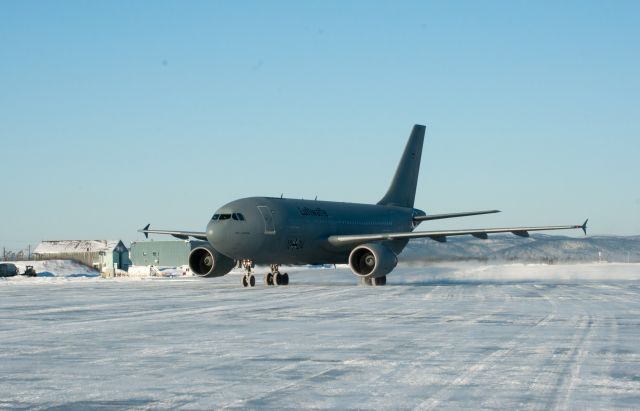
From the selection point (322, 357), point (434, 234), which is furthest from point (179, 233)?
point (322, 357)

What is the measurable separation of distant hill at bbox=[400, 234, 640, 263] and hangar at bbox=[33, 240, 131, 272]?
46.4m

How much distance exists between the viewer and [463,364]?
11234 millimetres

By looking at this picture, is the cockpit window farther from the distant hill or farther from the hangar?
the hangar

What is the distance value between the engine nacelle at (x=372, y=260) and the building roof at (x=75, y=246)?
251 ft

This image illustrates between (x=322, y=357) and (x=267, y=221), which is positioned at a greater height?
(x=267, y=221)

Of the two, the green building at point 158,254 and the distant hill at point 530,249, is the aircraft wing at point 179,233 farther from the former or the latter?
the green building at point 158,254

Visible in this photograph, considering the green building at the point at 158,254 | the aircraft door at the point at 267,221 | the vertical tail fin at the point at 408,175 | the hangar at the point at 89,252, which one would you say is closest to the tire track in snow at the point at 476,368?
the aircraft door at the point at 267,221

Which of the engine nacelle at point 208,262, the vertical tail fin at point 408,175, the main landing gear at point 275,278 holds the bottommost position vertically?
the main landing gear at point 275,278

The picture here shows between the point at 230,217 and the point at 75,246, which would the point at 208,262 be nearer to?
the point at 230,217

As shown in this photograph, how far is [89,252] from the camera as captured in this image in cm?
11150

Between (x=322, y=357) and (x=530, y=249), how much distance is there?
74.0m

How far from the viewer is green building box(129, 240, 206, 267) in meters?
100.0

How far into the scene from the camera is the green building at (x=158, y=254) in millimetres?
99969

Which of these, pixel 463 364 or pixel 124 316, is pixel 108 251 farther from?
pixel 463 364
